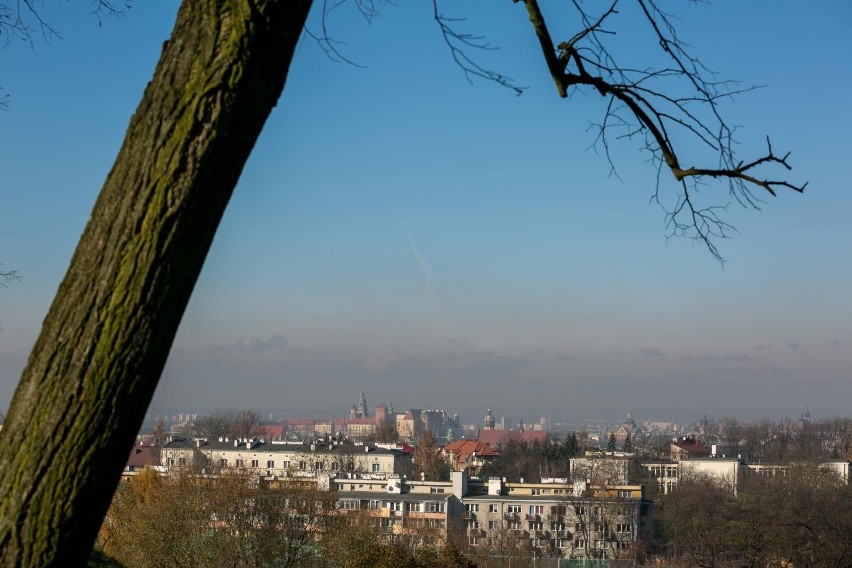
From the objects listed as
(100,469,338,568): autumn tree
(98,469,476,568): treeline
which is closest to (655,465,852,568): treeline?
(98,469,476,568): treeline

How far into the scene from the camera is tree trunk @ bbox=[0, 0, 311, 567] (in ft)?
5.44

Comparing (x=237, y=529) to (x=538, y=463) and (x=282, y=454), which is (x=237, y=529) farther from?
(x=538, y=463)

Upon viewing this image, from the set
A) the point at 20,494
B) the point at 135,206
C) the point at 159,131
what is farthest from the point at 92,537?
the point at 159,131

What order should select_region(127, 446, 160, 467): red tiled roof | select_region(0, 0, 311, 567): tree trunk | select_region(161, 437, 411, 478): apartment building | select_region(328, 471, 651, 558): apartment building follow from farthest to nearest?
select_region(127, 446, 160, 467): red tiled roof, select_region(161, 437, 411, 478): apartment building, select_region(328, 471, 651, 558): apartment building, select_region(0, 0, 311, 567): tree trunk

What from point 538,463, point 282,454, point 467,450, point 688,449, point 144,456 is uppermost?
point 688,449

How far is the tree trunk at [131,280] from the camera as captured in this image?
65.3 inches

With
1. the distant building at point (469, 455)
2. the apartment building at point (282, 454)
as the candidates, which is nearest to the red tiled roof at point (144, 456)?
the apartment building at point (282, 454)


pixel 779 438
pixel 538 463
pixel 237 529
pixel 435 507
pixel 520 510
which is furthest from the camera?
pixel 779 438

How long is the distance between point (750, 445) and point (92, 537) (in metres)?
114

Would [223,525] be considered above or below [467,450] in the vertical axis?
below

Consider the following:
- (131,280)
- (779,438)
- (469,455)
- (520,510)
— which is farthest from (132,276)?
(779,438)

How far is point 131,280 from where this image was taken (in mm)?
1701

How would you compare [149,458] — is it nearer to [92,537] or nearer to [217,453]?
[217,453]

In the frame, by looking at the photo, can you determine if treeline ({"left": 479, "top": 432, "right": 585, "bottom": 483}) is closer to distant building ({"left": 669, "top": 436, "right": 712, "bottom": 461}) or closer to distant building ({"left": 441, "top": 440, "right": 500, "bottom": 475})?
distant building ({"left": 441, "top": 440, "right": 500, "bottom": 475})
